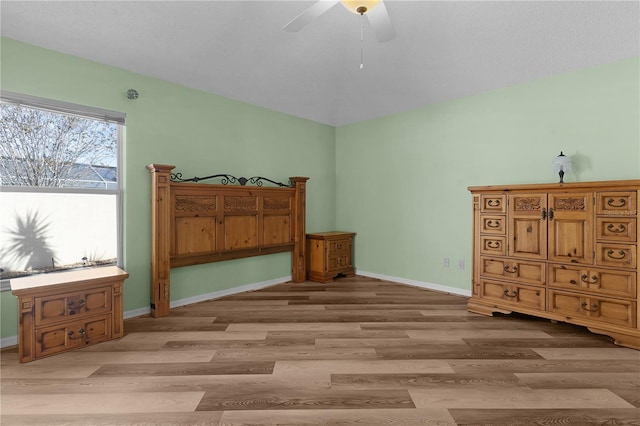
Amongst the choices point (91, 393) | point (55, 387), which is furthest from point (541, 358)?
point (55, 387)

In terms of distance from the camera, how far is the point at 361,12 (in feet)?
7.08

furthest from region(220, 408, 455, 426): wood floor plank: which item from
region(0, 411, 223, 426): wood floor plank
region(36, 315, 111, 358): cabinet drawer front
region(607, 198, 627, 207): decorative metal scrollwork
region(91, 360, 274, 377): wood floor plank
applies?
region(607, 198, 627, 207): decorative metal scrollwork

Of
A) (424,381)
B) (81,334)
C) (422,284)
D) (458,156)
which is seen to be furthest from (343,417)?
(458,156)

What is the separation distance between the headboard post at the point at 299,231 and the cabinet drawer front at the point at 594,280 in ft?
9.76

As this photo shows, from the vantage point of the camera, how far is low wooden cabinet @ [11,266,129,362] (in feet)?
7.68

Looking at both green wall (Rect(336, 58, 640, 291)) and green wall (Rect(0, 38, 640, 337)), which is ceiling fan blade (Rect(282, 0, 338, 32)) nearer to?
green wall (Rect(0, 38, 640, 337))

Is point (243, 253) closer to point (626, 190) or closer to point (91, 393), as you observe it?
point (91, 393)

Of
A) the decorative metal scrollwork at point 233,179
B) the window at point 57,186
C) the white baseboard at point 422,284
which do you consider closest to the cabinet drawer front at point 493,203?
the white baseboard at point 422,284

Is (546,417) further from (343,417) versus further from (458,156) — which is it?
(458,156)

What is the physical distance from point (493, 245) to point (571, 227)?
670mm

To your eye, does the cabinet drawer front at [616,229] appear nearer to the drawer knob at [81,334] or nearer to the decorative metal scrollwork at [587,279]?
the decorative metal scrollwork at [587,279]

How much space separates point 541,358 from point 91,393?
9.98 feet

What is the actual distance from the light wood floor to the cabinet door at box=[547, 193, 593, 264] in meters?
0.69

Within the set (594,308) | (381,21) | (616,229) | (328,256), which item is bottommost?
(594,308)
